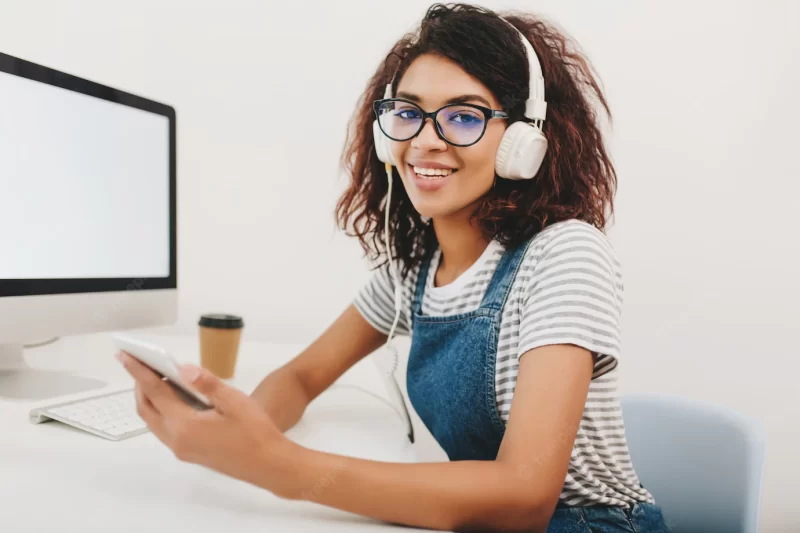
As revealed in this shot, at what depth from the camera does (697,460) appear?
1.08 meters

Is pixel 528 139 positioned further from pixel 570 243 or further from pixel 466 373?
pixel 466 373

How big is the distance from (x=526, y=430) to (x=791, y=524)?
1440 millimetres

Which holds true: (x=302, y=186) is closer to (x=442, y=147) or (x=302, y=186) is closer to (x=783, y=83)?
(x=442, y=147)

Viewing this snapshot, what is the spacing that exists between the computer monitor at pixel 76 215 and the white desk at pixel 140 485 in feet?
0.53

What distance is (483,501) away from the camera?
2.04ft

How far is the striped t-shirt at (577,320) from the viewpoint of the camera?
2.42 feet

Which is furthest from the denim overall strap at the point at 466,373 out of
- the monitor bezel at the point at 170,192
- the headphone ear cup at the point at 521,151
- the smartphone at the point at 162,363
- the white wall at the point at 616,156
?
the white wall at the point at 616,156

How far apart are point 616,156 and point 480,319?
923 millimetres

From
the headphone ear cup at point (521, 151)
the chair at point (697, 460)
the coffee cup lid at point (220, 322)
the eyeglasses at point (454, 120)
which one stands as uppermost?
the eyeglasses at point (454, 120)

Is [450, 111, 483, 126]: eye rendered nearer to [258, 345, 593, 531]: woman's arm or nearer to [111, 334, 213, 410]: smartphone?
[258, 345, 593, 531]: woman's arm

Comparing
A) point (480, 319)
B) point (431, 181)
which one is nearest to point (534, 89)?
point (431, 181)

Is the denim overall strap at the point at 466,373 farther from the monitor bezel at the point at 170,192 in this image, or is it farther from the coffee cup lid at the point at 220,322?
Result: the monitor bezel at the point at 170,192

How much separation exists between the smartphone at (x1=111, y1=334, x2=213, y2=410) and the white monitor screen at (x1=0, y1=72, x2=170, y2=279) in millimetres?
448

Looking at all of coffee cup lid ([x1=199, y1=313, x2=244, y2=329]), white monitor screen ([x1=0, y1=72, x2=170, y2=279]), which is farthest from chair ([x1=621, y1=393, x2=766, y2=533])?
white monitor screen ([x1=0, y1=72, x2=170, y2=279])
